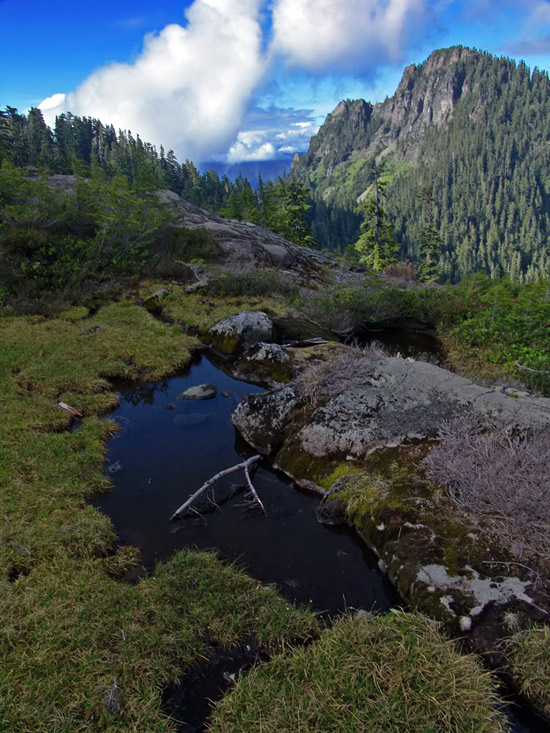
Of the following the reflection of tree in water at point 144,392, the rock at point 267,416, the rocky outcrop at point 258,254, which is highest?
the rocky outcrop at point 258,254

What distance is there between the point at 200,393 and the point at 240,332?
189 inches

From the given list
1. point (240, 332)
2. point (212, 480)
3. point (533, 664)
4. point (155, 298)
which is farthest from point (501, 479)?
point (155, 298)

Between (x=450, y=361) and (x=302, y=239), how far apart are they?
42.7 metres

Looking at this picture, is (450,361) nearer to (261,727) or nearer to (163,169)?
(261,727)

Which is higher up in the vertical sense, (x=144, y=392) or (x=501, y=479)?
(x=144, y=392)

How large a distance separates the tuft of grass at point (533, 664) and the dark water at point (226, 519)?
1698 millimetres

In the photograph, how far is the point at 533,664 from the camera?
471cm

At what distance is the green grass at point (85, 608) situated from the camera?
4406mm

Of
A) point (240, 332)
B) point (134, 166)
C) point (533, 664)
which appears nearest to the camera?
point (533, 664)

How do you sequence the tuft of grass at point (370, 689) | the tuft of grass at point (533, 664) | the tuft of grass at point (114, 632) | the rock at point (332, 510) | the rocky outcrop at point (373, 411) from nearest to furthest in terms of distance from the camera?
1. the tuft of grass at point (370, 689)
2. the tuft of grass at point (114, 632)
3. the tuft of grass at point (533, 664)
4. the rock at point (332, 510)
5. the rocky outcrop at point (373, 411)

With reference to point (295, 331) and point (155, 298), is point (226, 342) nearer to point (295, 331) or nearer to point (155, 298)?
point (295, 331)

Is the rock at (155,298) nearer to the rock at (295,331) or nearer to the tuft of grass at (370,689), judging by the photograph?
the rock at (295,331)

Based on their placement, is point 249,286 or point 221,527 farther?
point 249,286

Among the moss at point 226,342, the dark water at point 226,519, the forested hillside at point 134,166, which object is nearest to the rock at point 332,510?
the dark water at point 226,519
